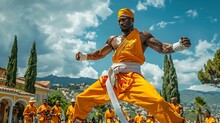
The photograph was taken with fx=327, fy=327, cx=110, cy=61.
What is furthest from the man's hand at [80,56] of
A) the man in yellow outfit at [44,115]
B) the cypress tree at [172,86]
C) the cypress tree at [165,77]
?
the cypress tree at [165,77]

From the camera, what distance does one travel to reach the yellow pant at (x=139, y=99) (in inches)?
159

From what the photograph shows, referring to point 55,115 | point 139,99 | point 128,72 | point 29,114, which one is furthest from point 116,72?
point 55,115

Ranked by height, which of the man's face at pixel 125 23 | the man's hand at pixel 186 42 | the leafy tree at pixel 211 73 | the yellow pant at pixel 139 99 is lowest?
the yellow pant at pixel 139 99

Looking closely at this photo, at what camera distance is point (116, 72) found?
15.5 feet

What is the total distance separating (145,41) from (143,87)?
0.87 metres

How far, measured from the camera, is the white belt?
14.8ft

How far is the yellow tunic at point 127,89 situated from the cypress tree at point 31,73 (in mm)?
46807

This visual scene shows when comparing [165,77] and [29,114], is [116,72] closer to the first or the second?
[29,114]

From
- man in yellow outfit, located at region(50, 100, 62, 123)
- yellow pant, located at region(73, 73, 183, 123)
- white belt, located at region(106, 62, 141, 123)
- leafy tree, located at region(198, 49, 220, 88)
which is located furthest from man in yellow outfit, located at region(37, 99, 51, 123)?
leafy tree, located at region(198, 49, 220, 88)

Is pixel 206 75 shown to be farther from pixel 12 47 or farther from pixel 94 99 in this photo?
pixel 94 99

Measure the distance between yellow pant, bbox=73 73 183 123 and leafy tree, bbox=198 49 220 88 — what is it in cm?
3569

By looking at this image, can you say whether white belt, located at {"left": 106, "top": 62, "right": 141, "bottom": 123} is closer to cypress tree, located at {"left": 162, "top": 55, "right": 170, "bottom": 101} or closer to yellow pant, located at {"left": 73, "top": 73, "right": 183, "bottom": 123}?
yellow pant, located at {"left": 73, "top": 73, "right": 183, "bottom": 123}

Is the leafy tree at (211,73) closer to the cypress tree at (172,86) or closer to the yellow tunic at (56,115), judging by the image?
the cypress tree at (172,86)

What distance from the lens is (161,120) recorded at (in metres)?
4.07
